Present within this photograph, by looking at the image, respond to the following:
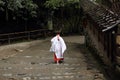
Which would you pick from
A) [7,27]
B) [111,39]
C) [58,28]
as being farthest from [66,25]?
[111,39]

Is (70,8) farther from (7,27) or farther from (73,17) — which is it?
(7,27)

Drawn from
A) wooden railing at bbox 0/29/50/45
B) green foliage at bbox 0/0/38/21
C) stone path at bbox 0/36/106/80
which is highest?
green foliage at bbox 0/0/38/21

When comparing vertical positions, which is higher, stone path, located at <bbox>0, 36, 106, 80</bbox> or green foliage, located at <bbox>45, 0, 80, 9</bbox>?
green foliage, located at <bbox>45, 0, 80, 9</bbox>

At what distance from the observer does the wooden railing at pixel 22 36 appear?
82.7 ft

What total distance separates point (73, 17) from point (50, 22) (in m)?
2.94

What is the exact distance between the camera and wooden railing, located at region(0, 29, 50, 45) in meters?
25.2

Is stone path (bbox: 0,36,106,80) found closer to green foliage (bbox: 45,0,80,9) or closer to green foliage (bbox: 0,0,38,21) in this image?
green foliage (bbox: 0,0,38,21)

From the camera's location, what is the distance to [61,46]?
16.1 metres

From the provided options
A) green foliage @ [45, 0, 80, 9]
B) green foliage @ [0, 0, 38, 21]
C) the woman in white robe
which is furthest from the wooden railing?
the woman in white robe

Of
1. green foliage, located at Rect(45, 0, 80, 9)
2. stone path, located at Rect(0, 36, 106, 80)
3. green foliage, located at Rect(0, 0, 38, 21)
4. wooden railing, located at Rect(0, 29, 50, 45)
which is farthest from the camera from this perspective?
green foliage, located at Rect(45, 0, 80, 9)

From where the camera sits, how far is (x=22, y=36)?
2638 cm

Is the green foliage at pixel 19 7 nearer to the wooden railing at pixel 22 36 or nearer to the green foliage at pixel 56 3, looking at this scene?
the green foliage at pixel 56 3

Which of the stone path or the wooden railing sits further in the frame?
the wooden railing

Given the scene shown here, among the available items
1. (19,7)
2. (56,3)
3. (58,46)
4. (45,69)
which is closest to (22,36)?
(19,7)
